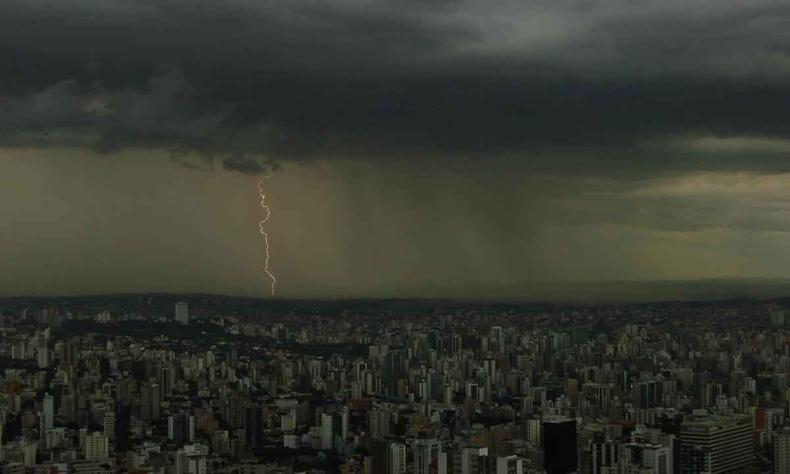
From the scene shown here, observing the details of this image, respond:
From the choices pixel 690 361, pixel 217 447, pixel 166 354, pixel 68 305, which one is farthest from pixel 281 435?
pixel 690 361

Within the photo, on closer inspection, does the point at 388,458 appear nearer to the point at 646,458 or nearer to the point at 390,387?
the point at 390,387

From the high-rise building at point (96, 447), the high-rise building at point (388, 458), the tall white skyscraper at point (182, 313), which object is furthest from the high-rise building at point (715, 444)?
the high-rise building at point (96, 447)

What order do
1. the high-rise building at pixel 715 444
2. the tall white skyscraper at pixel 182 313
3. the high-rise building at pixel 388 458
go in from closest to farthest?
the high-rise building at pixel 388 458, the high-rise building at pixel 715 444, the tall white skyscraper at pixel 182 313

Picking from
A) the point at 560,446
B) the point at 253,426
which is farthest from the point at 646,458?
the point at 253,426

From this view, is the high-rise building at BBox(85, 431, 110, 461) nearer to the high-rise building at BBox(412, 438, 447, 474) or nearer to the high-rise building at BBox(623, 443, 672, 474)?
the high-rise building at BBox(412, 438, 447, 474)

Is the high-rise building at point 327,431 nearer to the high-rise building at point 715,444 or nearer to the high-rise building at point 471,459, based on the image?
the high-rise building at point 471,459

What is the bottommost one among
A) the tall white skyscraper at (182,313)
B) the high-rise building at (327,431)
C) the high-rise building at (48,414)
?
the high-rise building at (327,431)
